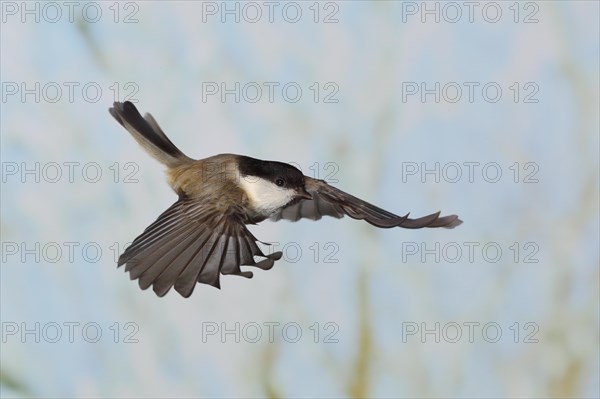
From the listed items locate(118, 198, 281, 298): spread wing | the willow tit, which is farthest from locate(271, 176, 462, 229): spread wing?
locate(118, 198, 281, 298): spread wing

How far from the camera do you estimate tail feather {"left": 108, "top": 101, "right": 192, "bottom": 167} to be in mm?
1421

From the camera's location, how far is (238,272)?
43.4 inches

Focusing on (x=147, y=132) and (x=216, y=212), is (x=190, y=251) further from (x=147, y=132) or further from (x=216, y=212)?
(x=147, y=132)

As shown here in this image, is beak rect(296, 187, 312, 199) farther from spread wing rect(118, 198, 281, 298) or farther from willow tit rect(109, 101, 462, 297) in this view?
spread wing rect(118, 198, 281, 298)

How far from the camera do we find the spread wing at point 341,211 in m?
1.31

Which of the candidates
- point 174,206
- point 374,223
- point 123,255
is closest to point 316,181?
point 374,223

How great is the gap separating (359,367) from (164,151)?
0.48 meters

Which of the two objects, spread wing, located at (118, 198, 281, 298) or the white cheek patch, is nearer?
spread wing, located at (118, 198, 281, 298)

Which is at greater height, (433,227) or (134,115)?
(134,115)

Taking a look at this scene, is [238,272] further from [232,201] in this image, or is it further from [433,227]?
[433,227]

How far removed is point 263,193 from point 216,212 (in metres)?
0.09

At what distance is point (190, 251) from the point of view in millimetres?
1136

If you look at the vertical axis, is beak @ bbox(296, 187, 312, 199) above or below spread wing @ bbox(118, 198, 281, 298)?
above

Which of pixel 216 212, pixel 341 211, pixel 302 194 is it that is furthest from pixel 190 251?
pixel 341 211
